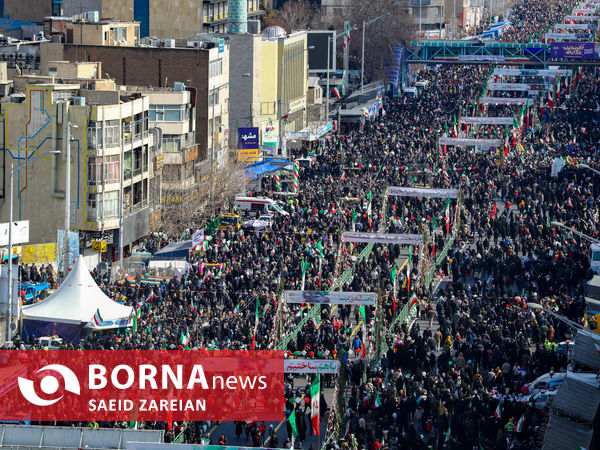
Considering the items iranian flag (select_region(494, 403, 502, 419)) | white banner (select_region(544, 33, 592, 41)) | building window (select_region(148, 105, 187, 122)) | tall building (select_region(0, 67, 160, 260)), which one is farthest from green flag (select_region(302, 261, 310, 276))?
white banner (select_region(544, 33, 592, 41))

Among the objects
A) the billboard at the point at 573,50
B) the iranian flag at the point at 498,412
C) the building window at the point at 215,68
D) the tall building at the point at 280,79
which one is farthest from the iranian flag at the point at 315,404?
the billboard at the point at 573,50

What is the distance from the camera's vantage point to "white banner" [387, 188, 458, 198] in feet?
193

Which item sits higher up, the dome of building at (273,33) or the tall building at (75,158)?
the dome of building at (273,33)

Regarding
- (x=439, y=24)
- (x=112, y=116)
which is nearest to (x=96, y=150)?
(x=112, y=116)

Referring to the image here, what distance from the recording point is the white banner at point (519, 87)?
9700 centimetres

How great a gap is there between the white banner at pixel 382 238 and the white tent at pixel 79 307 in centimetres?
1016

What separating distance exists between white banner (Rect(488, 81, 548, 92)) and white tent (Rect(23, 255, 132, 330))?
56.7m

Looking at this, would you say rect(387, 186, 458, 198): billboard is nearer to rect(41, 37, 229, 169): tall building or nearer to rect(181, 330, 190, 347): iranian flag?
rect(41, 37, 229, 169): tall building

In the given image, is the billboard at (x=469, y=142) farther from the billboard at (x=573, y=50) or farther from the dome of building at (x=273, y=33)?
the billboard at (x=573, y=50)

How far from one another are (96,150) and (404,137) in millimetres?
27993

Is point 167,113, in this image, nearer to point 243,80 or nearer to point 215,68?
point 215,68

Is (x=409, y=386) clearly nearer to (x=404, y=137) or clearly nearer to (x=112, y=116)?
(x=112, y=116)

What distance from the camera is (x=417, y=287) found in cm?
4791
